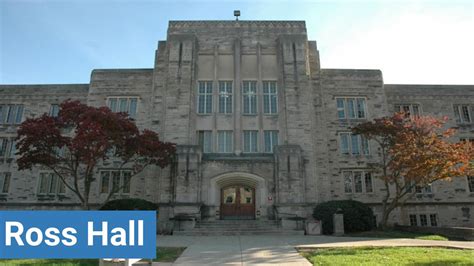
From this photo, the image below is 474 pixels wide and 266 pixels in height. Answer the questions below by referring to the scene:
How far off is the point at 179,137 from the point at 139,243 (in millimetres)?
18156

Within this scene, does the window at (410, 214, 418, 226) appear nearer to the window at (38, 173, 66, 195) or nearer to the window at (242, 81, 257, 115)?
the window at (242, 81, 257, 115)

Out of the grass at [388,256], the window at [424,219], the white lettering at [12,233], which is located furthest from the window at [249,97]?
the white lettering at [12,233]

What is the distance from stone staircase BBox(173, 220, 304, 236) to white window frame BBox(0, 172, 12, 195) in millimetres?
14979

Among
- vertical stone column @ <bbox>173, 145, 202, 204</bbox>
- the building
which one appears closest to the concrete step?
vertical stone column @ <bbox>173, 145, 202, 204</bbox>

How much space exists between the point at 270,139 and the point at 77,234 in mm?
19639

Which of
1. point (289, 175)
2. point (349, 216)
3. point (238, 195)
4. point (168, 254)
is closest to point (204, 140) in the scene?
point (238, 195)

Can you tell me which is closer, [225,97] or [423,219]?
[423,219]

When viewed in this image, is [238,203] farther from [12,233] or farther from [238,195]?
[12,233]

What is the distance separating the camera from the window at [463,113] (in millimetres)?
27594

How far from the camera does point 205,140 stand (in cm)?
2445

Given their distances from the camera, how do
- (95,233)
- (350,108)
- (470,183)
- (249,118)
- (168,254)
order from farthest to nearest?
(350,108)
(470,183)
(249,118)
(168,254)
(95,233)

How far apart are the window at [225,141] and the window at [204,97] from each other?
198 centimetres

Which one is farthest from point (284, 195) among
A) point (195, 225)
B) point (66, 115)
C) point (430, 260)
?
point (66, 115)

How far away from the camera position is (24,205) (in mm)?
24359
